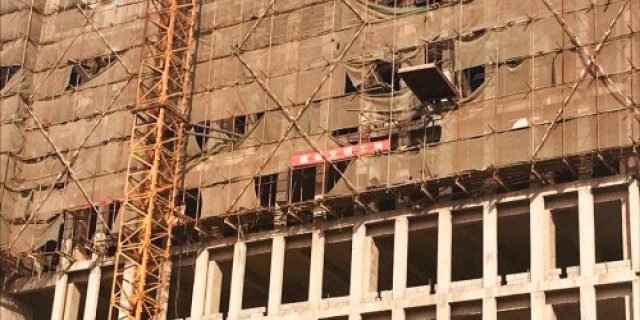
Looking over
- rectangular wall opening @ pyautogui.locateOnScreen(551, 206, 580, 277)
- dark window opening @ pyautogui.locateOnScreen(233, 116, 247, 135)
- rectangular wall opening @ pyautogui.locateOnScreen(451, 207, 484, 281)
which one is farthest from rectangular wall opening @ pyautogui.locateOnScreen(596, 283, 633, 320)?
dark window opening @ pyautogui.locateOnScreen(233, 116, 247, 135)

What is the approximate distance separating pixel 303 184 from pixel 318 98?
13.7ft

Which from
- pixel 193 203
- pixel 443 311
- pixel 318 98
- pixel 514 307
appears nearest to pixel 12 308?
pixel 193 203

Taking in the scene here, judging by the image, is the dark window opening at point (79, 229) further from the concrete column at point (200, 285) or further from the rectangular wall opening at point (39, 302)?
the concrete column at point (200, 285)

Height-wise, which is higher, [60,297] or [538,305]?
[60,297]

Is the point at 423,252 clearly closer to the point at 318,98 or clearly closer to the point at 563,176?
the point at 563,176

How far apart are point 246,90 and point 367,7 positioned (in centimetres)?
730

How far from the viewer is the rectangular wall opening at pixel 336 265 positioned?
62.2 meters

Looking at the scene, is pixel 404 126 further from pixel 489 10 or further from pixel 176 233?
pixel 176 233

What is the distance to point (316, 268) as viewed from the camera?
61250 mm

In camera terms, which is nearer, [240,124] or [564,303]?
[564,303]

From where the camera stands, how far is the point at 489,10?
6212 cm

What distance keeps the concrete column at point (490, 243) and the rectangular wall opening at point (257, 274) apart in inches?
438

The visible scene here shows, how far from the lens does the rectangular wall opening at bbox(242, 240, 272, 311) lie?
64.1m

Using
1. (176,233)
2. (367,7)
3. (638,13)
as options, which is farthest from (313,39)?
(638,13)
